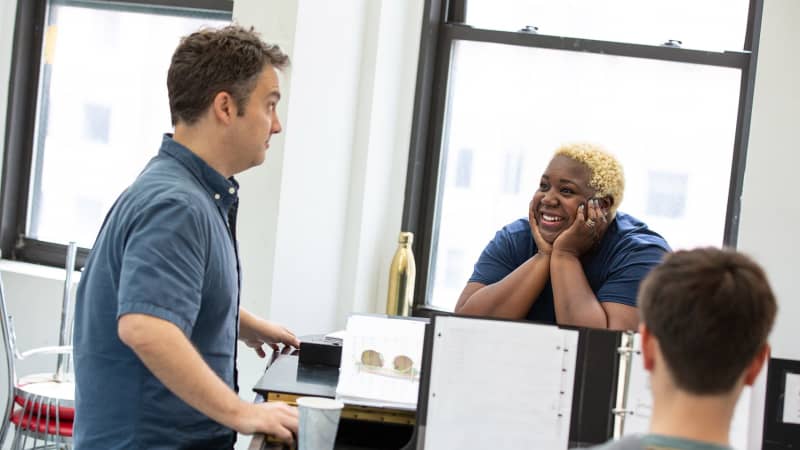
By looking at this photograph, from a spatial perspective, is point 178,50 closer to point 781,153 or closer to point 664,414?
point 664,414

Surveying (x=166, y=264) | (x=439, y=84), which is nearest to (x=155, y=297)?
(x=166, y=264)

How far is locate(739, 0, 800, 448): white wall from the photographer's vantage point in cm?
303

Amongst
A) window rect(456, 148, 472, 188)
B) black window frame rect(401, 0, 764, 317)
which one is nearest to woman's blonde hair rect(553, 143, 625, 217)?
black window frame rect(401, 0, 764, 317)

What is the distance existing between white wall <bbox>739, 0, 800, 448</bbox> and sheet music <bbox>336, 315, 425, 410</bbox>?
1.53 m

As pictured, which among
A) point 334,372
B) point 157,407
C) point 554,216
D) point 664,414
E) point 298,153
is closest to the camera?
point 664,414

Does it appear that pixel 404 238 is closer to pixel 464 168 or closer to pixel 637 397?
pixel 464 168

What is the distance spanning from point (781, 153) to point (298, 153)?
1.48 metres

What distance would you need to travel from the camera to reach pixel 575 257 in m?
2.27

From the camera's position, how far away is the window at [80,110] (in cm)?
376

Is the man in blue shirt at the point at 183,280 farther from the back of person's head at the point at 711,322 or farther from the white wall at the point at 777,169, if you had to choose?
the white wall at the point at 777,169

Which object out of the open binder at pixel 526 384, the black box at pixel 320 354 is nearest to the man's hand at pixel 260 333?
the black box at pixel 320 354

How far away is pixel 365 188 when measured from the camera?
3354 mm

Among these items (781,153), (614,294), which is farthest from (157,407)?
(781,153)

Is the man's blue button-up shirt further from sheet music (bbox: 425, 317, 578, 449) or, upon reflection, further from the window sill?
the window sill
